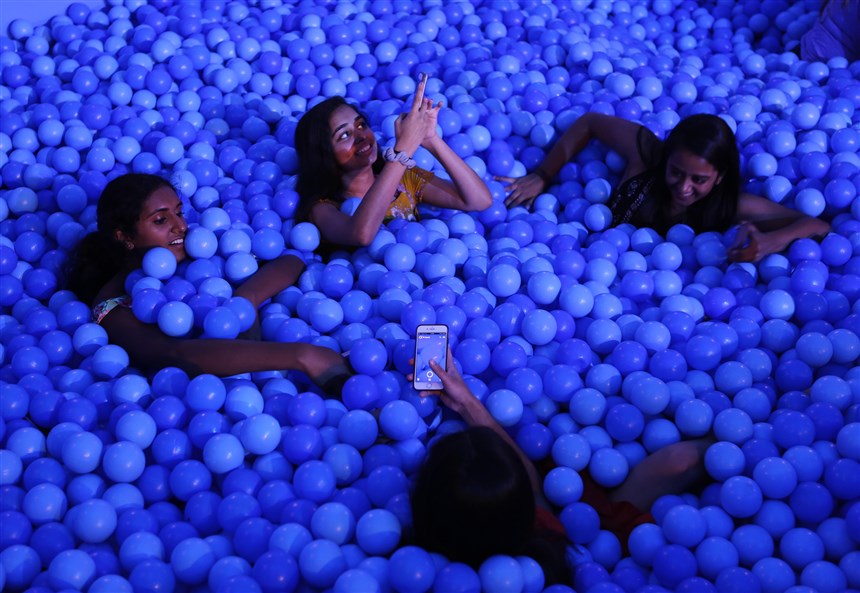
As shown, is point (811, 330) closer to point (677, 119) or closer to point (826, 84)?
point (677, 119)

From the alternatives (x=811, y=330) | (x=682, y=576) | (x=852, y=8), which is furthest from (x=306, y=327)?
(x=852, y=8)

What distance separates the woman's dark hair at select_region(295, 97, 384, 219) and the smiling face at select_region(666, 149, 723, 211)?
3.20 feet

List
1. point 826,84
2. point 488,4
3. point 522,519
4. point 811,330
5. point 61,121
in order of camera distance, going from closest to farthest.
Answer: point 522,519, point 811,330, point 61,121, point 826,84, point 488,4

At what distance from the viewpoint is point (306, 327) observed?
7.74 feet

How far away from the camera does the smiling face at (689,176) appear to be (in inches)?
101

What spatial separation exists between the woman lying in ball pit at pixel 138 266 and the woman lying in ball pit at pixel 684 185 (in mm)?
979

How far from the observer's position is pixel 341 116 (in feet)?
8.71

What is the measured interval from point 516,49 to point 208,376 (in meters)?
1.96

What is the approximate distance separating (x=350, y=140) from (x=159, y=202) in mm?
580

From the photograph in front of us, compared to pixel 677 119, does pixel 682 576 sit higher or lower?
lower

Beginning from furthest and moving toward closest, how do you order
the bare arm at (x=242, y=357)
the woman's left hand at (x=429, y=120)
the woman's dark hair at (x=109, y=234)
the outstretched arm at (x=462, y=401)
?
the woman's left hand at (x=429, y=120) < the woman's dark hair at (x=109, y=234) < the bare arm at (x=242, y=357) < the outstretched arm at (x=462, y=401)

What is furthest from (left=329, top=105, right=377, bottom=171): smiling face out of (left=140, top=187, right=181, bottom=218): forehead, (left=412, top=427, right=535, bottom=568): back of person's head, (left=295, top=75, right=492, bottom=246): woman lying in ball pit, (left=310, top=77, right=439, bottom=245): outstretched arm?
(left=412, top=427, right=535, bottom=568): back of person's head

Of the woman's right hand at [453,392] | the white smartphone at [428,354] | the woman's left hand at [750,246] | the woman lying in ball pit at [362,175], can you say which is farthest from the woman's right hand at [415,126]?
the woman's left hand at [750,246]

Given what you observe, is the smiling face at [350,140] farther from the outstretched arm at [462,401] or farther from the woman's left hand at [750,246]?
the woman's left hand at [750,246]
